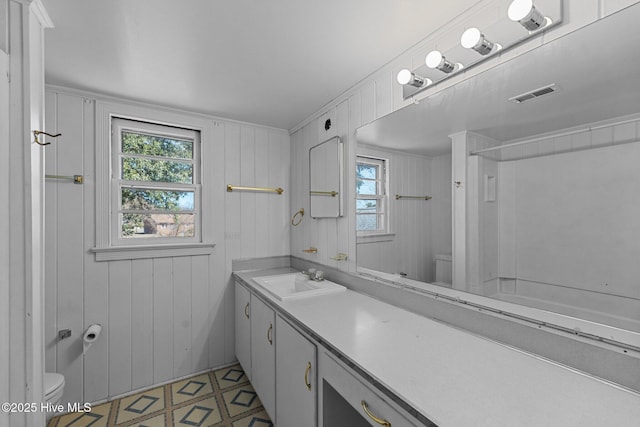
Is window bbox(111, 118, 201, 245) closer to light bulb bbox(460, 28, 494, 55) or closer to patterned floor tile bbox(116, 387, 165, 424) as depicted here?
patterned floor tile bbox(116, 387, 165, 424)

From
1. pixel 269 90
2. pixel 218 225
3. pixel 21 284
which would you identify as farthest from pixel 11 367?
pixel 269 90

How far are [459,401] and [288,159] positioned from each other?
8.38 ft

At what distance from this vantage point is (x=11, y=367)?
1203 mm

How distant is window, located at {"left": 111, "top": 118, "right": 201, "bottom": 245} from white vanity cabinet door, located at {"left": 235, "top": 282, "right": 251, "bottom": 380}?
0.65 metres

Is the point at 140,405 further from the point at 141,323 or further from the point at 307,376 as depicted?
the point at 307,376

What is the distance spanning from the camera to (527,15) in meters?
1.04

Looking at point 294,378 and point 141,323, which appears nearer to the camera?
point 294,378

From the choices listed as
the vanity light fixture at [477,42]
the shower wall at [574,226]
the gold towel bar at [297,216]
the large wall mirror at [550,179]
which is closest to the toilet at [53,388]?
the gold towel bar at [297,216]

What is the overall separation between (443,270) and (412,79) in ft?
3.23

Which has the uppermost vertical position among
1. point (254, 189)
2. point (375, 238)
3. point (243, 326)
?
point (254, 189)

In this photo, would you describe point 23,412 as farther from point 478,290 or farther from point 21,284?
point 478,290

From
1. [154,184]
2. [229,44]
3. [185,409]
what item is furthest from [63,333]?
[229,44]

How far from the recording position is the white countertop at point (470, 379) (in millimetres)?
762

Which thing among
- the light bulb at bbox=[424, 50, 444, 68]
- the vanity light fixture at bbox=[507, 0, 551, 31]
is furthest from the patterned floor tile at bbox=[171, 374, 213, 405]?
the vanity light fixture at bbox=[507, 0, 551, 31]
